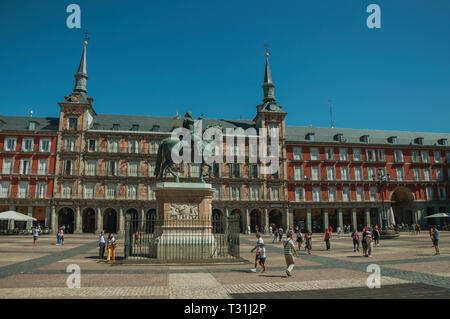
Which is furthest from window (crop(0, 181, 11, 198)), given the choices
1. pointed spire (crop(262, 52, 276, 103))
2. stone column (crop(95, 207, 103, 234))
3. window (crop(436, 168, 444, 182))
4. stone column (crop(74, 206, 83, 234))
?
window (crop(436, 168, 444, 182))

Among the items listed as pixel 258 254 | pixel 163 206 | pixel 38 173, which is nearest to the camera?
pixel 258 254

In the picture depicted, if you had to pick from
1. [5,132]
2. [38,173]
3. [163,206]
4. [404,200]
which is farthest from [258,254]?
[404,200]

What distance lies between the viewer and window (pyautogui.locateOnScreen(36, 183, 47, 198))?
44.1 meters

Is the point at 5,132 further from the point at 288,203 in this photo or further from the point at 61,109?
the point at 288,203

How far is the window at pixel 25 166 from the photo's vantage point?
4427cm

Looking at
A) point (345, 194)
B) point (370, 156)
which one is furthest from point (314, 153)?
point (370, 156)

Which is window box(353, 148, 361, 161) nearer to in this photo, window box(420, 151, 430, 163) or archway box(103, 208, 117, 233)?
window box(420, 151, 430, 163)

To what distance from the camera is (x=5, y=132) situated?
44844 millimetres

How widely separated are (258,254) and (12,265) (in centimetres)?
1028

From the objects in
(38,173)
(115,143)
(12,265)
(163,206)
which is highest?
(115,143)

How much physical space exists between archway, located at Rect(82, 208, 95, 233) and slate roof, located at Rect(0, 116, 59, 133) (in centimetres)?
1305

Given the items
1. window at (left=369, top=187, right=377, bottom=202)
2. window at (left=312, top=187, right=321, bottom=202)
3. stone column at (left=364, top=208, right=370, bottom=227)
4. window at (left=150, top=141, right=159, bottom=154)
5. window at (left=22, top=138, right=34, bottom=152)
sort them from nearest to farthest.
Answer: window at (left=22, top=138, right=34, bottom=152) → window at (left=150, top=141, right=159, bottom=154) → window at (left=312, top=187, right=321, bottom=202) → stone column at (left=364, top=208, right=370, bottom=227) → window at (left=369, top=187, right=377, bottom=202)

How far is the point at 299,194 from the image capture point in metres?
49.4

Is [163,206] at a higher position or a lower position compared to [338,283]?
higher
